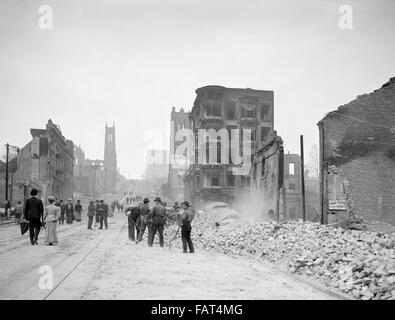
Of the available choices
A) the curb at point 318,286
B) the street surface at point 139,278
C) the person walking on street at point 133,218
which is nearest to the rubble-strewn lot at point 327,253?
the curb at point 318,286

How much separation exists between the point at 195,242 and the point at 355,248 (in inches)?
340

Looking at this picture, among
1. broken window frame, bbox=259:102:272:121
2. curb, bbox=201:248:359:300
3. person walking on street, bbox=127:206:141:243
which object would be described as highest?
broken window frame, bbox=259:102:272:121

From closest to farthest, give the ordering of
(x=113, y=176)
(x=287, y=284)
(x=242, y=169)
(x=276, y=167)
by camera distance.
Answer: (x=287, y=284)
(x=276, y=167)
(x=242, y=169)
(x=113, y=176)

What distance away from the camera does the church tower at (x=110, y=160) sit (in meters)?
107

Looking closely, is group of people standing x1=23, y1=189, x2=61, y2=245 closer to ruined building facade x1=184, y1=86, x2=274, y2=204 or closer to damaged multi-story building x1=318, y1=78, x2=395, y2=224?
damaged multi-story building x1=318, y1=78, x2=395, y2=224

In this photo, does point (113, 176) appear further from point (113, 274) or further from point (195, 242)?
point (113, 274)

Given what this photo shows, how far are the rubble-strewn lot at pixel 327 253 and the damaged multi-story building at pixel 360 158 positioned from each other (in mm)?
6902

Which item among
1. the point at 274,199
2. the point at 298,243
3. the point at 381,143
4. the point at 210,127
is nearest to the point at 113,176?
the point at 210,127

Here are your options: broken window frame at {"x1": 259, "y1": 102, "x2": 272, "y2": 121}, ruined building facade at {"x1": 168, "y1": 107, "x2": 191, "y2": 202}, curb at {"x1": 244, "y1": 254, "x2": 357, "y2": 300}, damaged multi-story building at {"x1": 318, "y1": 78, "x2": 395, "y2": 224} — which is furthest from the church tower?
curb at {"x1": 244, "y1": 254, "x2": 357, "y2": 300}

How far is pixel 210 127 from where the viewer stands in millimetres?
46250

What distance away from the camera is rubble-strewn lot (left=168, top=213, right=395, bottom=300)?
22.5 ft

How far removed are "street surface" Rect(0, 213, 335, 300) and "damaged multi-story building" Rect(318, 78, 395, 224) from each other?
11583 millimetres

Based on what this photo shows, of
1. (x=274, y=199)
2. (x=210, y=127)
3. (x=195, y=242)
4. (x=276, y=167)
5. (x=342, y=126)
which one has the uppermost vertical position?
(x=210, y=127)

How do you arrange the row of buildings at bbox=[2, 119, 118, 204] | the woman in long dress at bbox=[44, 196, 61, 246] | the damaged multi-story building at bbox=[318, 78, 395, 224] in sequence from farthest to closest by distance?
the row of buildings at bbox=[2, 119, 118, 204]
the damaged multi-story building at bbox=[318, 78, 395, 224]
the woman in long dress at bbox=[44, 196, 61, 246]
